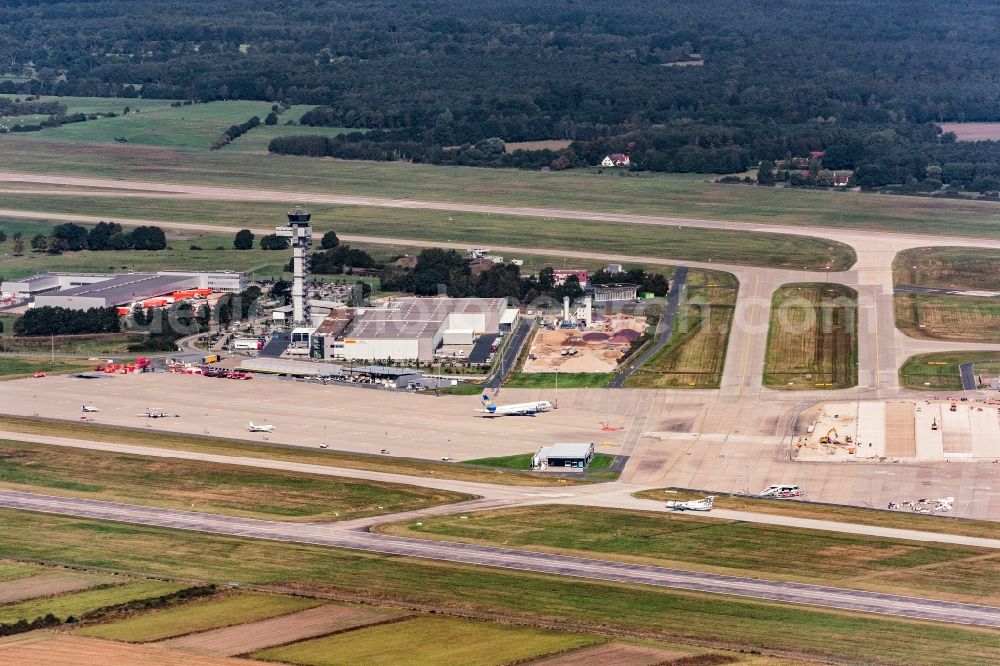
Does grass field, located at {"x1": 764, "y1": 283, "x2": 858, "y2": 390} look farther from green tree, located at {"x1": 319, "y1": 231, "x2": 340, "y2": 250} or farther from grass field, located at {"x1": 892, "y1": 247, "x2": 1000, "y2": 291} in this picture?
green tree, located at {"x1": 319, "y1": 231, "x2": 340, "y2": 250}

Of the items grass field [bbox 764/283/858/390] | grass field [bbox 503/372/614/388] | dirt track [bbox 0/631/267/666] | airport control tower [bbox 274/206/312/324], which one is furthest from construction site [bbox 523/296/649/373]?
dirt track [bbox 0/631/267/666]

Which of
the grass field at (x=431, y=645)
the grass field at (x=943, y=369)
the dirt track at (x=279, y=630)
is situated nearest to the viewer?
the grass field at (x=431, y=645)

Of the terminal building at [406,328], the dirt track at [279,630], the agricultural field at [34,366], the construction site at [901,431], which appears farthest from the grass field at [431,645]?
the agricultural field at [34,366]

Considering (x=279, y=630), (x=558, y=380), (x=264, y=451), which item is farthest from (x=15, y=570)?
(x=558, y=380)

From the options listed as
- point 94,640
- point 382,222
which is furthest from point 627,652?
point 382,222

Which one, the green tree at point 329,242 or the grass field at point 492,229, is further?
the green tree at point 329,242

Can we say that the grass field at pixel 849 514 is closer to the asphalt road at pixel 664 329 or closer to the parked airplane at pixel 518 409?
the parked airplane at pixel 518 409

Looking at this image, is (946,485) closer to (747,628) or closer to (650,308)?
(747,628)
